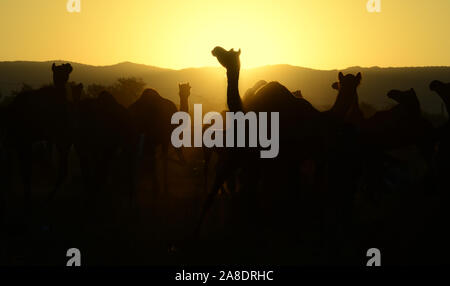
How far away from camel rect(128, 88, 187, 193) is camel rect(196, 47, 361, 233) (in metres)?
4.75

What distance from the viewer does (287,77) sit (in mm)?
146125

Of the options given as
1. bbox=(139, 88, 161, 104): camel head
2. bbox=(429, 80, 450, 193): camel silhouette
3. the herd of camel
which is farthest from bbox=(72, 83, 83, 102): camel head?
bbox=(429, 80, 450, 193): camel silhouette

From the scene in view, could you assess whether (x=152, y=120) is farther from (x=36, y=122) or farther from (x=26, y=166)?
(x=26, y=166)

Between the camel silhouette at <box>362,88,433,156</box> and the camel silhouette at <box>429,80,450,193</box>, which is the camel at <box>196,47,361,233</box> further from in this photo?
the camel silhouette at <box>429,80,450,193</box>

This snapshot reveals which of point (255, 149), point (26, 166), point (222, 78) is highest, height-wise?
point (222, 78)

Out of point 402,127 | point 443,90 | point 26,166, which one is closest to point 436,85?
point 443,90

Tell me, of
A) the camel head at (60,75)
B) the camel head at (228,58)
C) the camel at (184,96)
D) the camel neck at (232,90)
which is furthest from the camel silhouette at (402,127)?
the camel at (184,96)

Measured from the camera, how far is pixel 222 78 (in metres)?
136

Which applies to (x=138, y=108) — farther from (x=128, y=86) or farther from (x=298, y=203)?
(x=128, y=86)

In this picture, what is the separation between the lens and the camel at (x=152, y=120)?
15727 mm

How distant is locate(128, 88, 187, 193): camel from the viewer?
51.6ft

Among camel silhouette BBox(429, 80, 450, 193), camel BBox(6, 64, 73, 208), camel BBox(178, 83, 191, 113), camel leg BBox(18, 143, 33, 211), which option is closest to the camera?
camel silhouette BBox(429, 80, 450, 193)

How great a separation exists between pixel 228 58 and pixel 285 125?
1.42m
